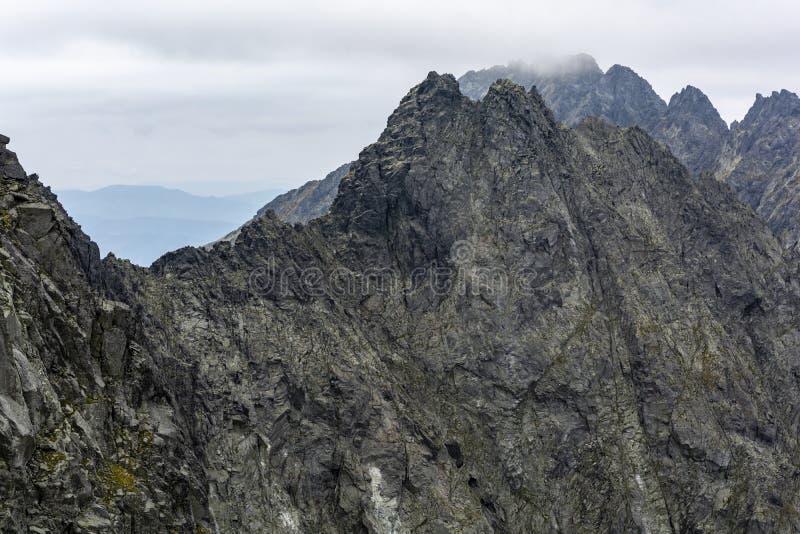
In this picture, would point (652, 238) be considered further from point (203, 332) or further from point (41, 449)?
point (41, 449)

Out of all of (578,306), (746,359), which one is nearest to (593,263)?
→ (578,306)

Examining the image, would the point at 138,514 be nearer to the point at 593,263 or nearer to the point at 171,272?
the point at 171,272

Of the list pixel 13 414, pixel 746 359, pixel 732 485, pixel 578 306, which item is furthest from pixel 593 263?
pixel 13 414

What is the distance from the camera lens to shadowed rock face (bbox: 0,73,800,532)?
93938 mm

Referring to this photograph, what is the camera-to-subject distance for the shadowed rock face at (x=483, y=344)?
9394cm

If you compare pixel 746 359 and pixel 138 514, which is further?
pixel 746 359

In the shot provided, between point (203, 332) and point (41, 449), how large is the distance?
55.9 metres

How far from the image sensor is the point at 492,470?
109 meters

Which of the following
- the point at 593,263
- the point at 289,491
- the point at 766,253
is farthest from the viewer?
the point at 766,253

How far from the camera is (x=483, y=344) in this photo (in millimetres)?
117562

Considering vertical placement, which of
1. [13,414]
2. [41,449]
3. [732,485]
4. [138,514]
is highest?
[13,414]

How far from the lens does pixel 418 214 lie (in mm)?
125375

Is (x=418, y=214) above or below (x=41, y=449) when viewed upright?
above

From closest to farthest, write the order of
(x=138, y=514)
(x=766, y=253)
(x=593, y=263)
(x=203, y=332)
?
(x=138, y=514) → (x=203, y=332) → (x=593, y=263) → (x=766, y=253)
